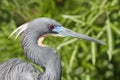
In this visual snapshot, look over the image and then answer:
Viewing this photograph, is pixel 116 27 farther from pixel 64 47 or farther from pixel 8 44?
pixel 8 44

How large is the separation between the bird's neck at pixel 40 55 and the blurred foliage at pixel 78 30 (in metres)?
1.22

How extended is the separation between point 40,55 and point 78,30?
1.47 m

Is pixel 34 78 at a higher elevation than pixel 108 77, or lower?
higher

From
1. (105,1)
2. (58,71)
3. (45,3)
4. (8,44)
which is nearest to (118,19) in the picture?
(105,1)

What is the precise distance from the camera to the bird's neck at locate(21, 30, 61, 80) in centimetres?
297

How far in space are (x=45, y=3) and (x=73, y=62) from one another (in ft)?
1.85

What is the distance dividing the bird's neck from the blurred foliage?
122 centimetres

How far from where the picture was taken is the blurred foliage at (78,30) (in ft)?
14.4

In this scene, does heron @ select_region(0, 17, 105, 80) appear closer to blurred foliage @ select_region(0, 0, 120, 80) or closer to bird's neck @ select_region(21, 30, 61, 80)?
bird's neck @ select_region(21, 30, 61, 80)

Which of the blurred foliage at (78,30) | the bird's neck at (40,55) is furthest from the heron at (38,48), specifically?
the blurred foliage at (78,30)

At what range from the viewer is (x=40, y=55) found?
2984 millimetres

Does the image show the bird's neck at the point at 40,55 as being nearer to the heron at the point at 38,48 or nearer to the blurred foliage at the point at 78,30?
the heron at the point at 38,48

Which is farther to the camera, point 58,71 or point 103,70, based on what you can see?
point 103,70

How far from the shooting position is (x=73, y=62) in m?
4.67
